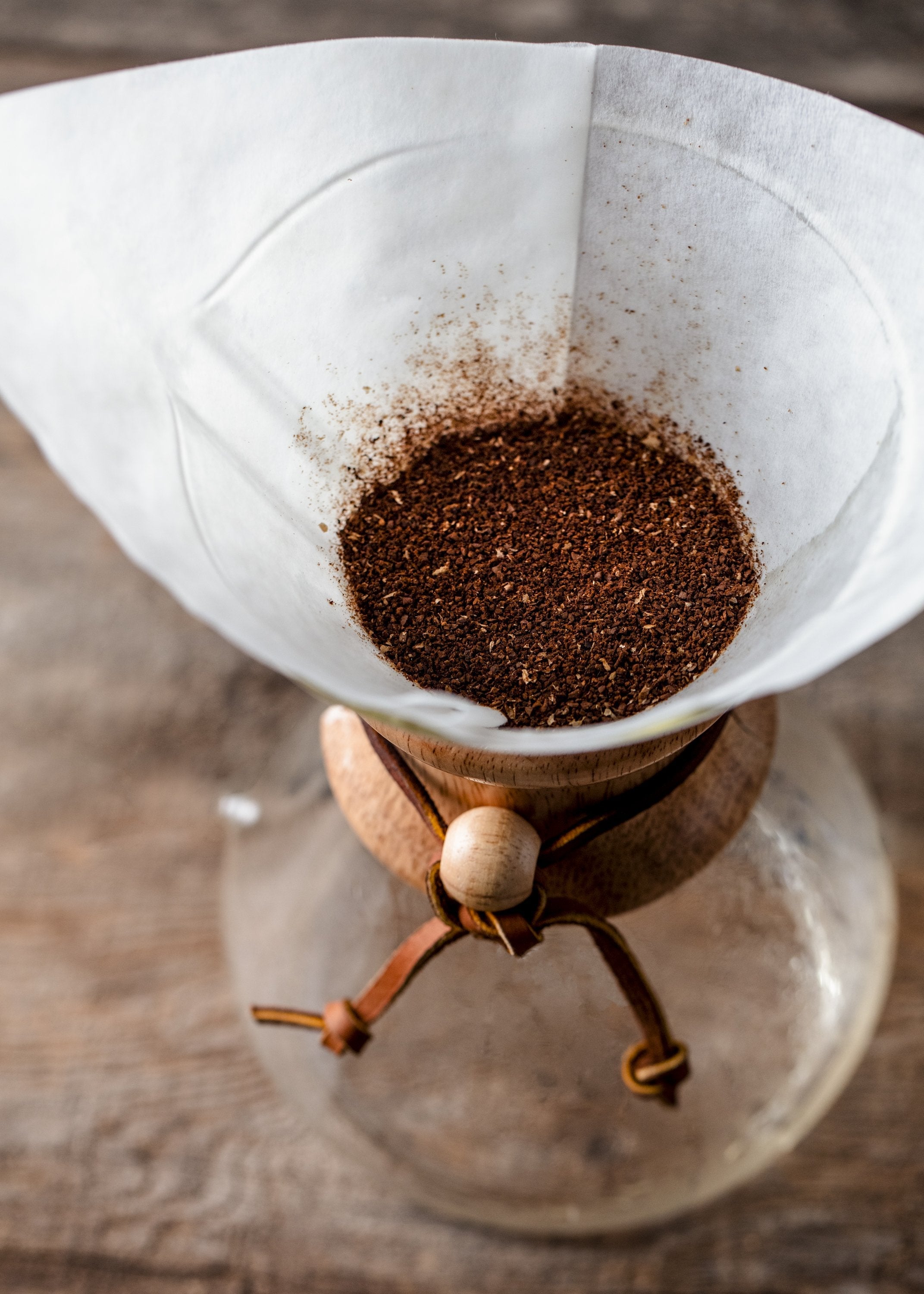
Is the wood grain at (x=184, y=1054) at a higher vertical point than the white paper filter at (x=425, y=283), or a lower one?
lower

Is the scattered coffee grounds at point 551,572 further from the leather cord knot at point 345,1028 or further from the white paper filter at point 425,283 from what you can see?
the leather cord knot at point 345,1028

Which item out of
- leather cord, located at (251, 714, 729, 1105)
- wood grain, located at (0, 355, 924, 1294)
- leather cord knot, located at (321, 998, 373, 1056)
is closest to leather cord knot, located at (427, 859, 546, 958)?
leather cord, located at (251, 714, 729, 1105)

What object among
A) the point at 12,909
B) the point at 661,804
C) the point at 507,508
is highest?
the point at 507,508

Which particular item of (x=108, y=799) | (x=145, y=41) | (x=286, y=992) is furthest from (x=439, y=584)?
(x=145, y=41)

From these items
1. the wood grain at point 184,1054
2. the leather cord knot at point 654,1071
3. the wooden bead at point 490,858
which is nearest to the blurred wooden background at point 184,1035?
the wood grain at point 184,1054

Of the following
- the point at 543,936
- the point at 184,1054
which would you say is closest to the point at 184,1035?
the point at 184,1054

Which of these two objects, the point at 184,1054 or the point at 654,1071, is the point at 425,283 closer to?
the point at 654,1071

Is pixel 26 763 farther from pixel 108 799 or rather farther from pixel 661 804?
pixel 661 804
